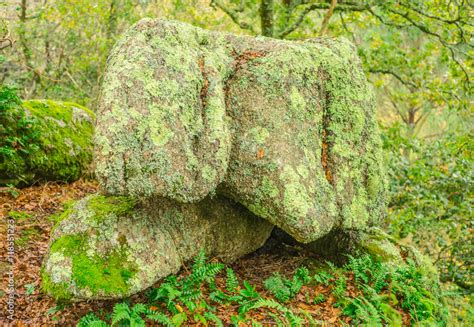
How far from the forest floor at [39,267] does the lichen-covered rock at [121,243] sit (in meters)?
0.49

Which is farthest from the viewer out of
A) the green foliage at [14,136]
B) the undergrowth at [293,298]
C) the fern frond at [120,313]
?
the green foliage at [14,136]

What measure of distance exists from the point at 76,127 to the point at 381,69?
9706 millimetres

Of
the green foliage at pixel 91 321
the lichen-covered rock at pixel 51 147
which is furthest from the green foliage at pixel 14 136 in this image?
the green foliage at pixel 91 321

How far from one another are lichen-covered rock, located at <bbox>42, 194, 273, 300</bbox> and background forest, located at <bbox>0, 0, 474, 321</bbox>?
6029 millimetres

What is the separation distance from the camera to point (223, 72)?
6.25 meters

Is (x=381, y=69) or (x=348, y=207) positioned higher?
(x=381, y=69)

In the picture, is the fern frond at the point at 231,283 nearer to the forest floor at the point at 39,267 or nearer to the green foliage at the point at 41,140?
the forest floor at the point at 39,267

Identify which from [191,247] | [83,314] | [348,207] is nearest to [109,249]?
[83,314]

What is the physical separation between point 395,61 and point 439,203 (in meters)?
4.87

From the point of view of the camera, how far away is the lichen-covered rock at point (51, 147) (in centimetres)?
795

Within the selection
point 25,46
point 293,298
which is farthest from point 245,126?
point 25,46

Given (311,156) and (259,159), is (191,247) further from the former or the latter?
(311,156)

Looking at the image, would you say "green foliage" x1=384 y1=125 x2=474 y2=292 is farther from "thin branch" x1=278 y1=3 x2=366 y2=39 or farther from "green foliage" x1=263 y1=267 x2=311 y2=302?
"green foliage" x1=263 y1=267 x2=311 y2=302

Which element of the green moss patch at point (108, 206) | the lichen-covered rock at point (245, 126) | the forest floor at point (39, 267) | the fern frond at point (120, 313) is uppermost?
the lichen-covered rock at point (245, 126)
